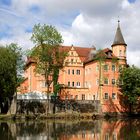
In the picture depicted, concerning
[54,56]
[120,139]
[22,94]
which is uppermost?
[54,56]

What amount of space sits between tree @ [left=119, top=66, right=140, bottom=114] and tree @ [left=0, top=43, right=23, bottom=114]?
24875 mm

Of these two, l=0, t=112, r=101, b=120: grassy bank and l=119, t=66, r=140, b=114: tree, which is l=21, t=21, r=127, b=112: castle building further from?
l=0, t=112, r=101, b=120: grassy bank

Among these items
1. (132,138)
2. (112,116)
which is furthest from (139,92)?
(132,138)

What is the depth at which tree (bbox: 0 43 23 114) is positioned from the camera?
6719cm

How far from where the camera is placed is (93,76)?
8875 cm

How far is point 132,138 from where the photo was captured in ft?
120

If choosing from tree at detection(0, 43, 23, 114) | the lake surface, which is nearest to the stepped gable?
tree at detection(0, 43, 23, 114)

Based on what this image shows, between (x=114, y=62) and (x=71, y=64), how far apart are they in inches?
485

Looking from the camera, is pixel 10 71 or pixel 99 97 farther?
pixel 99 97

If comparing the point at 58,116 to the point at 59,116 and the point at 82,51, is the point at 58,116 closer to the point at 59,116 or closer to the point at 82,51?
the point at 59,116

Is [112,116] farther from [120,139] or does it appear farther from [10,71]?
[120,139]

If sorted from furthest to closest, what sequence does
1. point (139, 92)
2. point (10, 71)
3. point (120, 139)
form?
point (139, 92) < point (10, 71) < point (120, 139)

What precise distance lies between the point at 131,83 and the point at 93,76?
35.6 ft

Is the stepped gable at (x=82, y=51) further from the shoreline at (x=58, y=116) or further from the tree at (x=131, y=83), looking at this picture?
the shoreline at (x=58, y=116)
